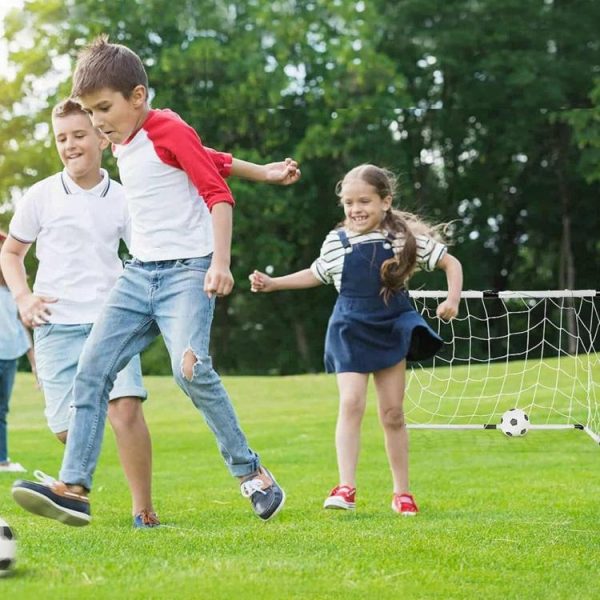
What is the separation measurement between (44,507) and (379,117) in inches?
1022

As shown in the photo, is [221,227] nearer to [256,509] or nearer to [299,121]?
[256,509]

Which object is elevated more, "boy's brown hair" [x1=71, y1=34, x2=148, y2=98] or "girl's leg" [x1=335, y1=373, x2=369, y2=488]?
"boy's brown hair" [x1=71, y1=34, x2=148, y2=98]

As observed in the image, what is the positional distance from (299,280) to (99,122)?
1.53 meters

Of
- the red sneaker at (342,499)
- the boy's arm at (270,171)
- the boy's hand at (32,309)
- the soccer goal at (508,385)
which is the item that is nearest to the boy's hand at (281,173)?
the boy's arm at (270,171)

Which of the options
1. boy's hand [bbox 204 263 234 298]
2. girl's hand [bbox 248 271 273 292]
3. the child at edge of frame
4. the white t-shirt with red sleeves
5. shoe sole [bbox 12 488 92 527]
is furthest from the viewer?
girl's hand [bbox 248 271 273 292]

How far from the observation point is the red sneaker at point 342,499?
18.4 feet

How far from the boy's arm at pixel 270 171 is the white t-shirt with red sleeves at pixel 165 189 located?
1.05ft

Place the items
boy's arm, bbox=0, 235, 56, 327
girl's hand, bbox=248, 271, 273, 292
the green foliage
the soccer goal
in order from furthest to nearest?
the green foliage, the soccer goal, girl's hand, bbox=248, 271, 273, 292, boy's arm, bbox=0, 235, 56, 327

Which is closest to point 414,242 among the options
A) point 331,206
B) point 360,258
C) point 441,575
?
point 360,258

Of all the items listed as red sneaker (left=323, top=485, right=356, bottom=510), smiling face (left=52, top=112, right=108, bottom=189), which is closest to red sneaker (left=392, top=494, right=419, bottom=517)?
red sneaker (left=323, top=485, right=356, bottom=510)

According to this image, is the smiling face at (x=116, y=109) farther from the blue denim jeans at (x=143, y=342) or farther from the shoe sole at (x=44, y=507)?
the shoe sole at (x=44, y=507)

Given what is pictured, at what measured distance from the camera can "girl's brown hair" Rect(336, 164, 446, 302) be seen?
18.2ft

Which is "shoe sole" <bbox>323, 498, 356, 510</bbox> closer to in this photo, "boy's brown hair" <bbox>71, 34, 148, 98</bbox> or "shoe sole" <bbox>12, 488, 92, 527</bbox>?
"shoe sole" <bbox>12, 488, 92, 527</bbox>

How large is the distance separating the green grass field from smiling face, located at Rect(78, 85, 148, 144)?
1516 mm
